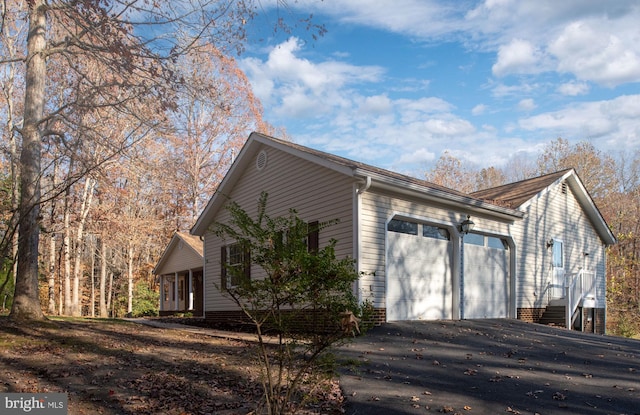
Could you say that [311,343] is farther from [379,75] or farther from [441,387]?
[379,75]

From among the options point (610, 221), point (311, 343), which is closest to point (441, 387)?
point (311, 343)

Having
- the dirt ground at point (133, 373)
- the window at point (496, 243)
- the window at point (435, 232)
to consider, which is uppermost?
the window at point (435, 232)

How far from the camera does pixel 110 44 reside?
8492mm

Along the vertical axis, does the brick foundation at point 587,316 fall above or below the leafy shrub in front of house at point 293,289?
below

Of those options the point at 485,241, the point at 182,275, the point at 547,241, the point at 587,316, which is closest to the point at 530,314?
the point at 547,241

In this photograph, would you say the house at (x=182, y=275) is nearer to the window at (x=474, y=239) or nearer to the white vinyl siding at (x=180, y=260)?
the white vinyl siding at (x=180, y=260)

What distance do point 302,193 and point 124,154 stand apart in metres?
3.93

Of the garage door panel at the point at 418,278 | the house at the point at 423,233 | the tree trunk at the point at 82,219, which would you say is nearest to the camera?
the house at the point at 423,233

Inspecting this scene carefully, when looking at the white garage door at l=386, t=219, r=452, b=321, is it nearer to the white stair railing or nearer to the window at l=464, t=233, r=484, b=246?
the window at l=464, t=233, r=484, b=246

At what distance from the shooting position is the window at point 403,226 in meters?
11.2

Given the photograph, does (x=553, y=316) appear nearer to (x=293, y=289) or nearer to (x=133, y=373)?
(x=133, y=373)

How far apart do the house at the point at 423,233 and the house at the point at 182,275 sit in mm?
5582

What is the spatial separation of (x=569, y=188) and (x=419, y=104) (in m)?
6.15

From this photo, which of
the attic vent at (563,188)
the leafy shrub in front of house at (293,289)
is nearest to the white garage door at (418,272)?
the leafy shrub in front of house at (293,289)
